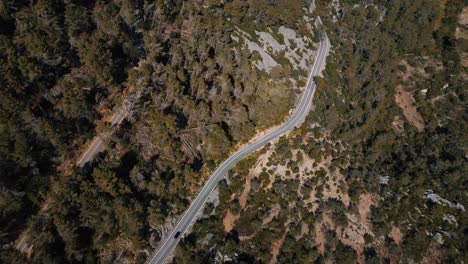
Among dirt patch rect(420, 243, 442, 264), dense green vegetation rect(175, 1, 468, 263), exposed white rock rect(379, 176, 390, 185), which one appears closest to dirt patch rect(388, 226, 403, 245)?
dense green vegetation rect(175, 1, 468, 263)

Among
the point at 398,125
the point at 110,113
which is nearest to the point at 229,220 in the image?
the point at 110,113

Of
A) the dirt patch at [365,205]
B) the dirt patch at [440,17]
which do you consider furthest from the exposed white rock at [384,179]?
the dirt patch at [440,17]

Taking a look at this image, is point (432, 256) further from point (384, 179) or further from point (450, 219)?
point (384, 179)

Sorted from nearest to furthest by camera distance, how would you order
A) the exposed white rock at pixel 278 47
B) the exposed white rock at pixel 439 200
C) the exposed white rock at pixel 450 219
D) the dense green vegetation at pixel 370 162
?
1. the dense green vegetation at pixel 370 162
2. the exposed white rock at pixel 450 219
3. the exposed white rock at pixel 439 200
4. the exposed white rock at pixel 278 47

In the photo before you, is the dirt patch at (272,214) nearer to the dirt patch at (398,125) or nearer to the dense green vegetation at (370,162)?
the dense green vegetation at (370,162)

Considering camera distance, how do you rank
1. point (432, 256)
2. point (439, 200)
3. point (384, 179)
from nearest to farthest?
point (432, 256)
point (439, 200)
point (384, 179)

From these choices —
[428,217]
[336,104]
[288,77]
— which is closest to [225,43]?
[288,77]

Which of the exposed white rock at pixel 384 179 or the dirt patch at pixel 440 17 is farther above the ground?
the dirt patch at pixel 440 17
